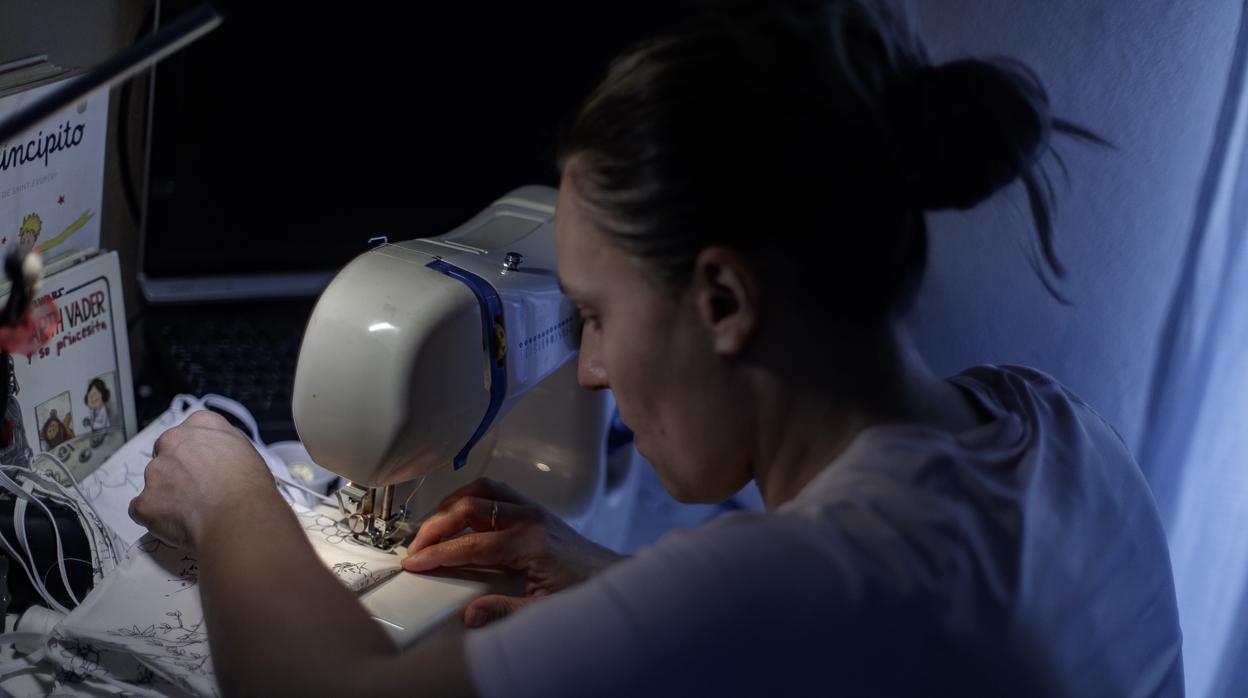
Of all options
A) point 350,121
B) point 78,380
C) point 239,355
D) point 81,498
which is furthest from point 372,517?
point 350,121

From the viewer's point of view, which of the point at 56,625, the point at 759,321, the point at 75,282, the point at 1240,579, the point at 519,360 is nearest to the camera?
the point at 759,321

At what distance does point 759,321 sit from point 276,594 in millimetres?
291

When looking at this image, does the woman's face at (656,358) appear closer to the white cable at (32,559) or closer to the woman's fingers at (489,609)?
the woman's fingers at (489,609)

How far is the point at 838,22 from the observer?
1.99 feet

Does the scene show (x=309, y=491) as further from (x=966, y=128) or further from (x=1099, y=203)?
(x=1099, y=203)

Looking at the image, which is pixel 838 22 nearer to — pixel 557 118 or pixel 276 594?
pixel 276 594

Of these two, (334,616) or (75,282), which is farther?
(75,282)

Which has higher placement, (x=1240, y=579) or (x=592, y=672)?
(x=592, y=672)

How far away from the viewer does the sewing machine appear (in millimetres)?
707

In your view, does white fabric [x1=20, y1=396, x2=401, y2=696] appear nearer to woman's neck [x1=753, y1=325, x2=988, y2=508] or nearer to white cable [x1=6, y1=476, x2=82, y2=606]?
white cable [x1=6, y1=476, x2=82, y2=606]

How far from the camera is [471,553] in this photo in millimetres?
828

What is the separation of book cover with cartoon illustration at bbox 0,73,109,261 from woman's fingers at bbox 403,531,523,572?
0.47 metres

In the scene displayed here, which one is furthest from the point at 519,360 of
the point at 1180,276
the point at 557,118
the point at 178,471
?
the point at 1180,276

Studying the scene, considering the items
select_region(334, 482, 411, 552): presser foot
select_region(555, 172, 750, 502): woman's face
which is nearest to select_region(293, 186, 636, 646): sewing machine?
select_region(334, 482, 411, 552): presser foot
